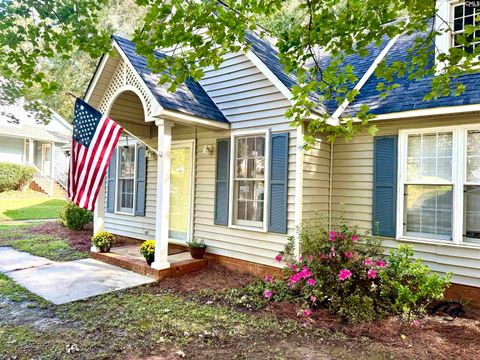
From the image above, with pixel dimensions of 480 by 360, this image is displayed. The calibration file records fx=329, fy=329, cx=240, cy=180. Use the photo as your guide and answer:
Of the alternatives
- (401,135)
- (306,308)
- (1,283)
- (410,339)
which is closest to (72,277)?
(1,283)

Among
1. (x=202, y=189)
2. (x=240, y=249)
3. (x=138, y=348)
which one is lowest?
(x=138, y=348)

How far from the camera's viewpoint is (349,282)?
4.57 metres

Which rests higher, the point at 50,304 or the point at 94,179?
the point at 94,179

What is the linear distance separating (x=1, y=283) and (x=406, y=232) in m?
6.84

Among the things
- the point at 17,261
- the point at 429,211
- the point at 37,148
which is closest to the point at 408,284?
the point at 429,211

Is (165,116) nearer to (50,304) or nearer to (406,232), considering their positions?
(50,304)

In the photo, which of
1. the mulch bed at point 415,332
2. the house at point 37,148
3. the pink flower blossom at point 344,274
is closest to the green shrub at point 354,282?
the pink flower blossom at point 344,274

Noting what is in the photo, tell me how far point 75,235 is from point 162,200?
554cm

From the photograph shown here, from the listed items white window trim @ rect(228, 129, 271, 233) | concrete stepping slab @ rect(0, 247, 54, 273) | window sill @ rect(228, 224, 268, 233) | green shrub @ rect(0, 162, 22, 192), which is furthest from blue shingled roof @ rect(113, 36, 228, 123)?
green shrub @ rect(0, 162, 22, 192)

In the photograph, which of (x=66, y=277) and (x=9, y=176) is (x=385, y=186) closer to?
(x=66, y=277)

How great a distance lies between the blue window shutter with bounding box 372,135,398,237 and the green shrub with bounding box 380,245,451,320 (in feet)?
2.70

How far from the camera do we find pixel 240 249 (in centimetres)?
643

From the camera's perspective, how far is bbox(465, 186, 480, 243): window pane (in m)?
4.95

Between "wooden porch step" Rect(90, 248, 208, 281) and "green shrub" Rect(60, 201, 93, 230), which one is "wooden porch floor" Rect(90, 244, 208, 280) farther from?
"green shrub" Rect(60, 201, 93, 230)
